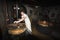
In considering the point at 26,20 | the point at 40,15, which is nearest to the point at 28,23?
the point at 26,20

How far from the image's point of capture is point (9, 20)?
0.91m

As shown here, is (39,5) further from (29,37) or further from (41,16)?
(29,37)

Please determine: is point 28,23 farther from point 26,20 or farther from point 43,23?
point 43,23

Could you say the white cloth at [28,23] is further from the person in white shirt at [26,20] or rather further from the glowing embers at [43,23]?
the glowing embers at [43,23]

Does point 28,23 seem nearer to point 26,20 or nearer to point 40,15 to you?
point 26,20

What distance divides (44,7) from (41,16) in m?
0.09

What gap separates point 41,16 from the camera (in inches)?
37.1

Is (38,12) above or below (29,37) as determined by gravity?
above

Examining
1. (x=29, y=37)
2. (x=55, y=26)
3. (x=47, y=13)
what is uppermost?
(x=47, y=13)

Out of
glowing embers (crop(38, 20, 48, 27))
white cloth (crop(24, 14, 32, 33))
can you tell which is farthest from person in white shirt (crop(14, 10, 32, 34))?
glowing embers (crop(38, 20, 48, 27))

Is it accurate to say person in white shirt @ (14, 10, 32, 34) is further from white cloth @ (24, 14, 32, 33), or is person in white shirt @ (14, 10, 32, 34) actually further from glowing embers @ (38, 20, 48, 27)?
glowing embers @ (38, 20, 48, 27)

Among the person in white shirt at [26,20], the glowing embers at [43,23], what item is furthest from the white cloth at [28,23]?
the glowing embers at [43,23]

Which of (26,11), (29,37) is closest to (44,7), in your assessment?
(26,11)

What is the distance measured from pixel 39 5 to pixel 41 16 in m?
0.10
